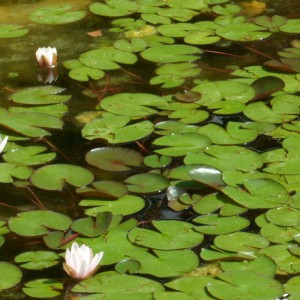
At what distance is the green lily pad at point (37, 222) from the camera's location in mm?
2090

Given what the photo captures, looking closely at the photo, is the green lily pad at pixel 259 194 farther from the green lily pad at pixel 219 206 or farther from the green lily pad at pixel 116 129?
the green lily pad at pixel 116 129

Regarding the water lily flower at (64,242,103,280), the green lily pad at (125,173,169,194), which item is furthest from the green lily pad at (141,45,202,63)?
the water lily flower at (64,242,103,280)

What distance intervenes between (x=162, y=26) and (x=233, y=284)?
177 centimetres

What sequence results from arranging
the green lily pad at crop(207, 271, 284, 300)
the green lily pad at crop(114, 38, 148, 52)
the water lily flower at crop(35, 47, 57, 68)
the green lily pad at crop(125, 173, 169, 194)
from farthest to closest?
the green lily pad at crop(114, 38, 148, 52) < the water lily flower at crop(35, 47, 57, 68) < the green lily pad at crop(125, 173, 169, 194) < the green lily pad at crop(207, 271, 284, 300)

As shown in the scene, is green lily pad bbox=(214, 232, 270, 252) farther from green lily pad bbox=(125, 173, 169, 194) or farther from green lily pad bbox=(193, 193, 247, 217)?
green lily pad bbox=(125, 173, 169, 194)

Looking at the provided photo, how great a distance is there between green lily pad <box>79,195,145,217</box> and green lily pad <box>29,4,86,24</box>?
144 cm

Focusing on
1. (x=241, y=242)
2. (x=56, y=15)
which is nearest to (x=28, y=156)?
(x=241, y=242)

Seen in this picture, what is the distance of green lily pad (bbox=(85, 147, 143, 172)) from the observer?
2.39m

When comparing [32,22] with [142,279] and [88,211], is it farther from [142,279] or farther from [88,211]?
[142,279]

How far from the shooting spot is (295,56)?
312 cm

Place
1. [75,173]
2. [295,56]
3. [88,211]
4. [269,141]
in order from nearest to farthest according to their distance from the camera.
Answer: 1. [88,211]
2. [75,173]
3. [269,141]
4. [295,56]

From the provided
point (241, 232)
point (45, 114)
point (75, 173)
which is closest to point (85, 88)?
point (45, 114)

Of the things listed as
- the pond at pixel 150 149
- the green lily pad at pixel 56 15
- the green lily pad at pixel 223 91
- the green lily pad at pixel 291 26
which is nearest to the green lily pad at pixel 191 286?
the pond at pixel 150 149

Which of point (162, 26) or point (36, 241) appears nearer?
point (36, 241)
